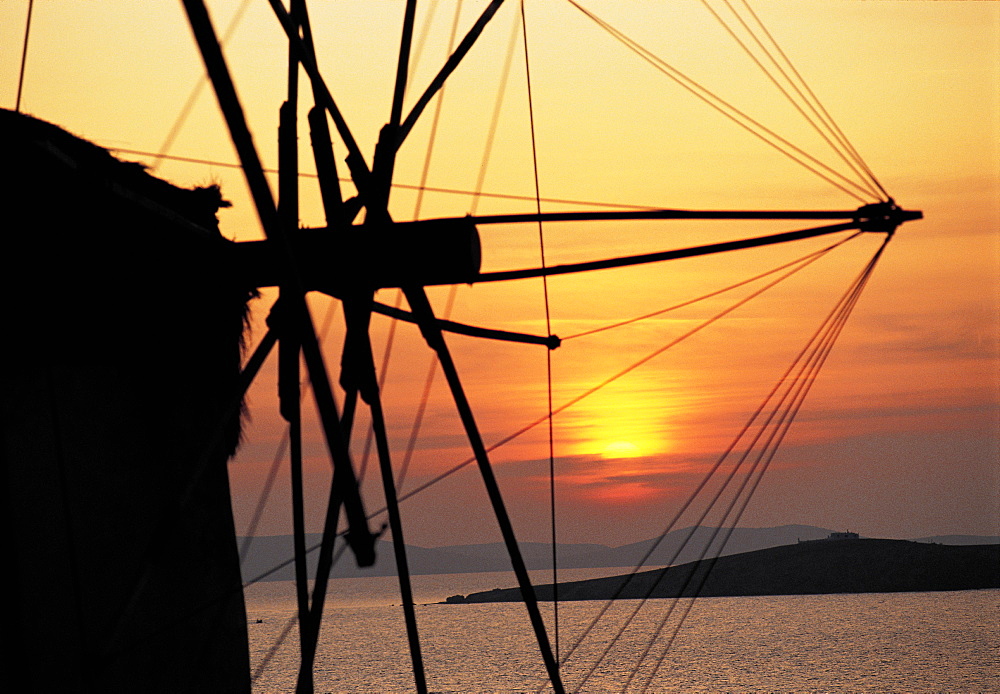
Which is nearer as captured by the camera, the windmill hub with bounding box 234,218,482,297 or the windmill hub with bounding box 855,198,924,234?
the windmill hub with bounding box 234,218,482,297

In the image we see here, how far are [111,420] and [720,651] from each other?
79609mm

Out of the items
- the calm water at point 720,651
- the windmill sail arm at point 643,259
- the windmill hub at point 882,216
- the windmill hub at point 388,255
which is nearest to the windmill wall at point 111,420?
the windmill hub at point 388,255

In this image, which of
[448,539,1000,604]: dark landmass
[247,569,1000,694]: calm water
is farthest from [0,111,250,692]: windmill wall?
[448,539,1000,604]: dark landmass

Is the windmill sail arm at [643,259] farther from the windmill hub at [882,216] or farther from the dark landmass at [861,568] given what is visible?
the dark landmass at [861,568]

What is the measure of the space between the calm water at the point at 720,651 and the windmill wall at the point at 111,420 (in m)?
56.3

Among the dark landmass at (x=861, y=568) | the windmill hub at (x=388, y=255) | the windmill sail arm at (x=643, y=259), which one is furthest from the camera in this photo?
the dark landmass at (x=861, y=568)

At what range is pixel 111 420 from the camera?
28.5 feet

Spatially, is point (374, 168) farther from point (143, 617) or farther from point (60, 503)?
point (143, 617)

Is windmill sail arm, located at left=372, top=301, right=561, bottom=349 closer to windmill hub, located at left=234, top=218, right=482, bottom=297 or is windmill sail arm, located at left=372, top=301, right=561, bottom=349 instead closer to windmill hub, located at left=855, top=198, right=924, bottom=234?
windmill hub, located at left=234, top=218, right=482, bottom=297

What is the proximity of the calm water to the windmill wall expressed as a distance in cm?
5626

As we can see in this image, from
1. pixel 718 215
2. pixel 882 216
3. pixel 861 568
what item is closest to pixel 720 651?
pixel 861 568

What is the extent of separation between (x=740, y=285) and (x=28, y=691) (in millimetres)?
7094

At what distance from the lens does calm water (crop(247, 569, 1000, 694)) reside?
65.2m

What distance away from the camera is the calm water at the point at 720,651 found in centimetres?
6519
